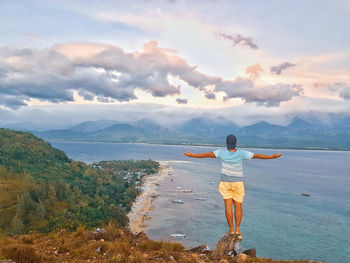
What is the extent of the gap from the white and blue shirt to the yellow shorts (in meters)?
0.19

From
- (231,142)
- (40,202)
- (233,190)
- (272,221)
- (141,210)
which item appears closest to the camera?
(231,142)

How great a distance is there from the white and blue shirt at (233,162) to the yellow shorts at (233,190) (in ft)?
0.61

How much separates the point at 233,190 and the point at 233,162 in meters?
1.00

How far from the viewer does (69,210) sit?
76.2 ft

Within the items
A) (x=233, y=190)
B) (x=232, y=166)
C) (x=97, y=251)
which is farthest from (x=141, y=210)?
(x=232, y=166)

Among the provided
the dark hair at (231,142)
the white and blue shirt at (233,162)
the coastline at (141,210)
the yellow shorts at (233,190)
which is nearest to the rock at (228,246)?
the yellow shorts at (233,190)

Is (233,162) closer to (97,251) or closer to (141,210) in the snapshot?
(97,251)

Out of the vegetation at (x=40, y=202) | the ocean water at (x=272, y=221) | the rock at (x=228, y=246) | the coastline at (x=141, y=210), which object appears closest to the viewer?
the rock at (x=228, y=246)

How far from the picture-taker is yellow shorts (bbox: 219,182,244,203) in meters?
7.84

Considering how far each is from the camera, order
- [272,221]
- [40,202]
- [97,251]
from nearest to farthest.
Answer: [97,251] → [40,202] → [272,221]

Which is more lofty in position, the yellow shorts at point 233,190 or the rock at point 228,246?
the yellow shorts at point 233,190

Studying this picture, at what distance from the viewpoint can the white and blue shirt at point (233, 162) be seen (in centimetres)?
763

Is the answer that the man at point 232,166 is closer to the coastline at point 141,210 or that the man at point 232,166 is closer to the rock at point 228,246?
the rock at point 228,246

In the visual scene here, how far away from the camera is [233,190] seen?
799cm
